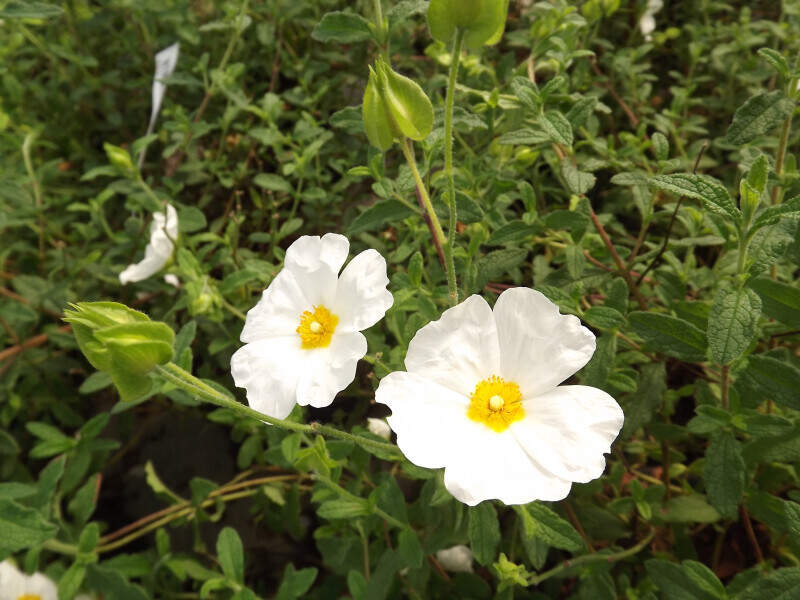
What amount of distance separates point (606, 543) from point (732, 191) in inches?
31.2

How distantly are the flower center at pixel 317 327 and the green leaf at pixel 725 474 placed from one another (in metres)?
0.57

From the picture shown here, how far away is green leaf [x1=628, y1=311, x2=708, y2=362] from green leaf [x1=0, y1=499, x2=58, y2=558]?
86 centimetres

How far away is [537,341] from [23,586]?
43.8 inches

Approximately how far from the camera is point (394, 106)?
0.68 metres

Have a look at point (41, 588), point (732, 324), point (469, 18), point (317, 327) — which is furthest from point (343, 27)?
point (41, 588)

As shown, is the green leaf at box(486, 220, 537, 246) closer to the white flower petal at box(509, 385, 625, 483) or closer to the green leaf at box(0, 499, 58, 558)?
the white flower petal at box(509, 385, 625, 483)

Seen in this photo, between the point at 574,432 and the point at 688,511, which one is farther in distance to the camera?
the point at 688,511

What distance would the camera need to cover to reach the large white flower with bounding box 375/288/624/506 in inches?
25.0

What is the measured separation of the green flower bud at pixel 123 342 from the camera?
0.61m

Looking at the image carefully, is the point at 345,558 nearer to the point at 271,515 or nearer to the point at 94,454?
the point at 271,515

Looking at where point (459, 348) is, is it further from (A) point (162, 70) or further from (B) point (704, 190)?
(A) point (162, 70)

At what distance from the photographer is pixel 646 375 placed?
0.98m

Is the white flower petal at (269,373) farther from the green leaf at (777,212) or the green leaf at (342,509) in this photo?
the green leaf at (777,212)

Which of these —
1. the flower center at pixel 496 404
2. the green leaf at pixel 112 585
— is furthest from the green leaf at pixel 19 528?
the flower center at pixel 496 404
